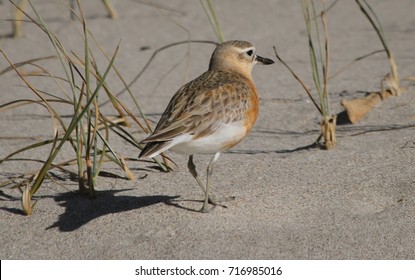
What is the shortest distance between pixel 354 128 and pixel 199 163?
125 cm

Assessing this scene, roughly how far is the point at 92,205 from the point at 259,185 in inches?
41.8

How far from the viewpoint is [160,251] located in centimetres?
445

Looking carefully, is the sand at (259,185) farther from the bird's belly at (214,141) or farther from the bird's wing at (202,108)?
the bird's wing at (202,108)

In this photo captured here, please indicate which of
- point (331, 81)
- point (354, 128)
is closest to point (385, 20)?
point (331, 81)

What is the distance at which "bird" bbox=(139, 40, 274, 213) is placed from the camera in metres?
4.64

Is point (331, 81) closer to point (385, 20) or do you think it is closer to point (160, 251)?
point (385, 20)

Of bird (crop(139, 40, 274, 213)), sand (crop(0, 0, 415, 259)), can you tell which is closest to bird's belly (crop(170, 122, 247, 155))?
bird (crop(139, 40, 274, 213))

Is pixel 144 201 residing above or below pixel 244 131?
below

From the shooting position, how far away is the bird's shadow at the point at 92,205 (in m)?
4.83

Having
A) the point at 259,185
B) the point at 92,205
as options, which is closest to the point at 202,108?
the point at 259,185

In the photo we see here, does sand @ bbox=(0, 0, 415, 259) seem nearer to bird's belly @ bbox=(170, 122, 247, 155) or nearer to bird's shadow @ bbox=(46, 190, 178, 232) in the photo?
bird's shadow @ bbox=(46, 190, 178, 232)

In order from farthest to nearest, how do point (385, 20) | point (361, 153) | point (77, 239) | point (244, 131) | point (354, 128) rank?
point (385, 20)
point (354, 128)
point (361, 153)
point (244, 131)
point (77, 239)

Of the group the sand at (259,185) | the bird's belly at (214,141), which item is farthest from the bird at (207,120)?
the sand at (259,185)

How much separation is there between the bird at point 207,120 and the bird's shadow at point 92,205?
14.3 inches
